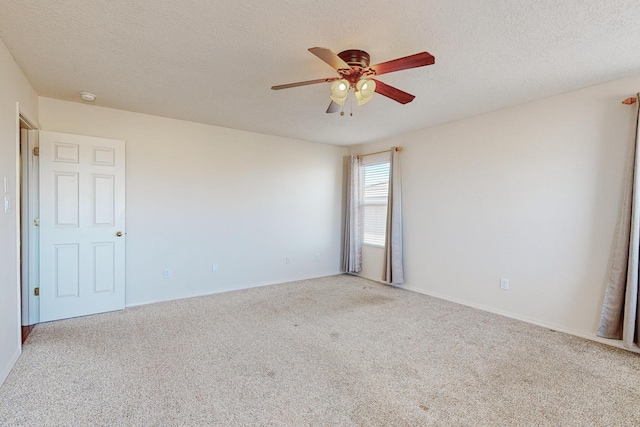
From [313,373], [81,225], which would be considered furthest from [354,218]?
[81,225]

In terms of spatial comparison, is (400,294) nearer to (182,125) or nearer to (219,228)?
(219,228)

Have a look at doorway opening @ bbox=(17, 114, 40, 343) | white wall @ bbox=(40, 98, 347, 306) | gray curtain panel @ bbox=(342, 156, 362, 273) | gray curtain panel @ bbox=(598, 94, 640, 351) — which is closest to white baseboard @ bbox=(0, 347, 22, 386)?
doorway opening @ bbox=(17, 114, 40, 343)

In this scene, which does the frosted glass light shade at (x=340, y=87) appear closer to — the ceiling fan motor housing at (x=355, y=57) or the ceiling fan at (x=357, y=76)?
the ceiling fan at (x=357, y=76)

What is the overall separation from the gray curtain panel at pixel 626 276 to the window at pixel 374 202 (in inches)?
107

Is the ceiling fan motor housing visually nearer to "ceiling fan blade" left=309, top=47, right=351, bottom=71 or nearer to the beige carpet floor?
"ceiling fan blade" left=309, top=47, right=351, bottom=71

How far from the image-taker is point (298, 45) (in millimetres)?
2170

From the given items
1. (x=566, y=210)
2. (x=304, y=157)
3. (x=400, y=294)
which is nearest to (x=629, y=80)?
(x=566, y=210)

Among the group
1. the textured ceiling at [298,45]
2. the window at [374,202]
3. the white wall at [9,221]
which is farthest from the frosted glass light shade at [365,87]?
the window at [374,202]

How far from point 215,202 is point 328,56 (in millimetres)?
3016

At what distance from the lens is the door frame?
9.98 ft

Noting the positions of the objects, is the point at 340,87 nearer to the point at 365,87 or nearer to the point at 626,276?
the point at 365,87

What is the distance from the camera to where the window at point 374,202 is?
5.02 m

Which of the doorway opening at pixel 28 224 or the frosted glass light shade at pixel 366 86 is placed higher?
the frosted glass light shade at pixel 366 86

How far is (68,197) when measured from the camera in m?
3.26
